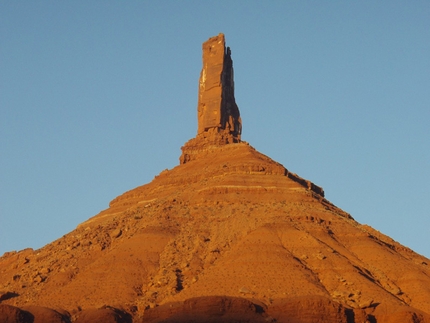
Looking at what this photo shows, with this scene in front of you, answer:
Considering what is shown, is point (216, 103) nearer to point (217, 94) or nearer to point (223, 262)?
point (217, 94)

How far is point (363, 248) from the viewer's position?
76.8 m

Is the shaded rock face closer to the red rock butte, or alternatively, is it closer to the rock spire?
the rock spire

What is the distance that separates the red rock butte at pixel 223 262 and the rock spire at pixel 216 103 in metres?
7.09

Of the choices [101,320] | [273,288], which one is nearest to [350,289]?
[273,288]

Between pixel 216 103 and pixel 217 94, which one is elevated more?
pixel 217 94

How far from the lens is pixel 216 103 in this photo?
105 m

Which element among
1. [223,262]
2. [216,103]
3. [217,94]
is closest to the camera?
[223,262]

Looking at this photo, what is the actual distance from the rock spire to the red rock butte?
7.09 m

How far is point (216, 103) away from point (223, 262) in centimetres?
3542

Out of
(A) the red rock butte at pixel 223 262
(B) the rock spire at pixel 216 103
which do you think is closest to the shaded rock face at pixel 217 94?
(B) the rock spire at pixel 216 103

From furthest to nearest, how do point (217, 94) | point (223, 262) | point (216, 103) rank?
point (217, 94), point (216, 103), point (223, 262)

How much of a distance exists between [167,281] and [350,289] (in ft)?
41.5

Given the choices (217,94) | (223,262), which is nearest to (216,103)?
(217,94)

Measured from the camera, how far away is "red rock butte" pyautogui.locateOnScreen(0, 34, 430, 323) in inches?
2571
